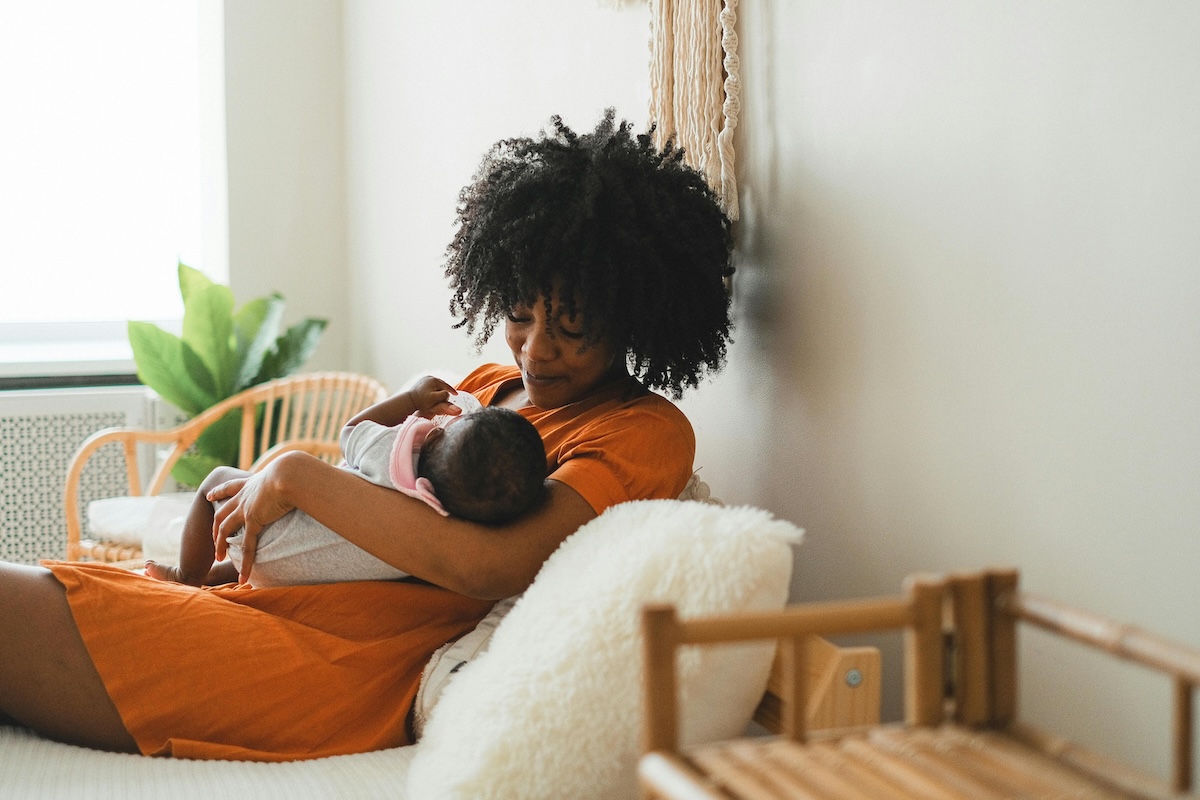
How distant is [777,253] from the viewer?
151cm

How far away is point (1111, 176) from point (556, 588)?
710 mm

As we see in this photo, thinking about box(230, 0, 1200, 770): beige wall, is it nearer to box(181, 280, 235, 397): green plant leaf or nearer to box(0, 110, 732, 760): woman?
box(0, 110, 732, 760): woman

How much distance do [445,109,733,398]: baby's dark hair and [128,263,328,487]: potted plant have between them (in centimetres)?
189

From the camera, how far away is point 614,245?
1.43m

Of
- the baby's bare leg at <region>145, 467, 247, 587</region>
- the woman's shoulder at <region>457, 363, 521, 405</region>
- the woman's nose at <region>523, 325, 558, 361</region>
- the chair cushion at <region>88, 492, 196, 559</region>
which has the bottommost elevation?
the chair cushion at <region>88, 492, 196, 559</region>

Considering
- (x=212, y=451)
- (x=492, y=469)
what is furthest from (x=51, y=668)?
(x=212, y=451)

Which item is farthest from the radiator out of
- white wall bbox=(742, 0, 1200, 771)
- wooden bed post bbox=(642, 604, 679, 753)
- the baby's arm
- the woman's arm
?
wooden bed post bbox=(642, 604, 679, 753)

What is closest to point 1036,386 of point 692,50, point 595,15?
point 692,50

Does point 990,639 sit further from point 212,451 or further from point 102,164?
point 102,164

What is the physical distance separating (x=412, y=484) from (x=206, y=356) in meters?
2.02

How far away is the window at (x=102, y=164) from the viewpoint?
377 centimetres

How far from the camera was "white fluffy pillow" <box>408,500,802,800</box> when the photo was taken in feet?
3.55

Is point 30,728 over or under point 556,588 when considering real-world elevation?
under

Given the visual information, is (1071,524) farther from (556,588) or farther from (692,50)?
(692,50)
